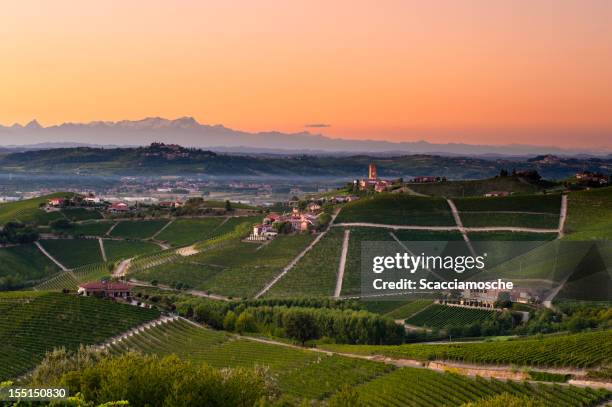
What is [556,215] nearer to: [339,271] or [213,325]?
[339,271]

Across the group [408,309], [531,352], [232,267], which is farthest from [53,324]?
[531,352]

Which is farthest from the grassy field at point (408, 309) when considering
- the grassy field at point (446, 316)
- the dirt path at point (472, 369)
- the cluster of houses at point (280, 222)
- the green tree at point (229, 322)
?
the cluster of houses at point (280, 222)

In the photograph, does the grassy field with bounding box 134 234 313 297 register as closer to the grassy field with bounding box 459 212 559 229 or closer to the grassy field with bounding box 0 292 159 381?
the grassy field with bounding box 0 292 159 381

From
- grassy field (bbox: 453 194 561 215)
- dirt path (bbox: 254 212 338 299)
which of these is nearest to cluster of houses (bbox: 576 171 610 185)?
grassy field (bbox: 453 194 561 215)

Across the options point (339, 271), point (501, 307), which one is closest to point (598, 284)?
point (501, 307)

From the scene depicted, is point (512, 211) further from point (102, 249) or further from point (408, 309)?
point (102, 249)

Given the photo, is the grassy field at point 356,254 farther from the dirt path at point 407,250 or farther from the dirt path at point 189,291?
the dirt path at point 189,291

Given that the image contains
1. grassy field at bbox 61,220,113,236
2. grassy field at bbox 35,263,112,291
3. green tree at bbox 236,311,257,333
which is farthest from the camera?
grassy field at bbox 61,220,113,236
